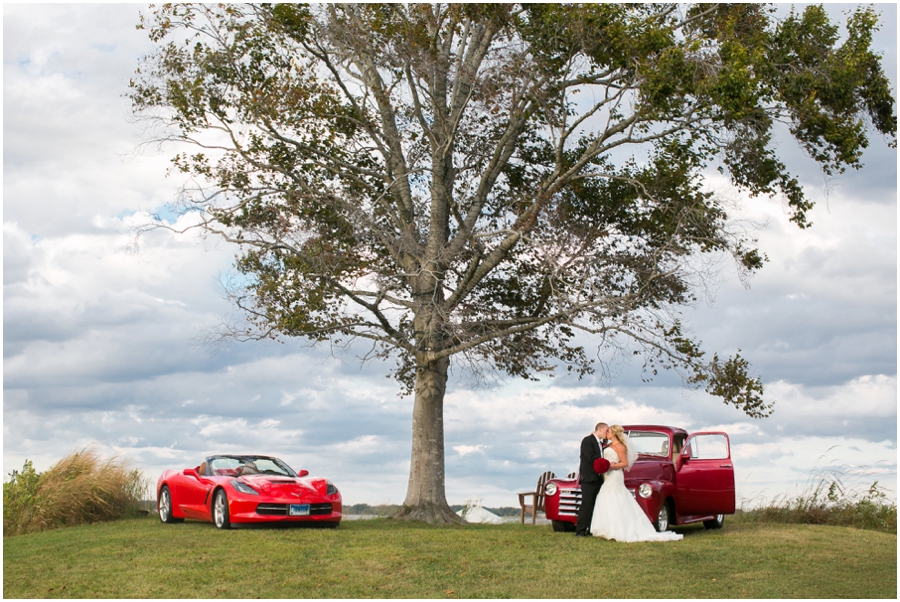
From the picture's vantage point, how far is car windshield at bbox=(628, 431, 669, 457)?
16.2 meters

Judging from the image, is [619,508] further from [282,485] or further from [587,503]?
[282,485]

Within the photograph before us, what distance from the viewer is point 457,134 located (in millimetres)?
22047

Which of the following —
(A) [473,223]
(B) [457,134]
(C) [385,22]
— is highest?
(C) [385,22]

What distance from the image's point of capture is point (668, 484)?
15211mm

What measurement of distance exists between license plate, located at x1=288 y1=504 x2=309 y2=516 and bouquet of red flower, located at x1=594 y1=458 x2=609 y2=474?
5.32 m

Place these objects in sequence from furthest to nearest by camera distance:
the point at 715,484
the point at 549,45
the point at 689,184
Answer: the point at 689,184
the point at 549,45
the point at 715,484

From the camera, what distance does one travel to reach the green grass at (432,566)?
10.4 meters

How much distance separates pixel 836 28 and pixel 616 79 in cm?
512

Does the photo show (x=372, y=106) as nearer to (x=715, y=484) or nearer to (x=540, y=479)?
(x=540, y=479)

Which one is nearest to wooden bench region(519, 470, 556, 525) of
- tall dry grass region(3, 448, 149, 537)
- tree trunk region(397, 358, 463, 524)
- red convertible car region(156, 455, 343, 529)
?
tree trunk region(397, 358, 463, 524)

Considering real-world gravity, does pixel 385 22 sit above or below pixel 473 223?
above

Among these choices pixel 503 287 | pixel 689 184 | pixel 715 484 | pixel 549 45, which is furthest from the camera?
pixel 503 287

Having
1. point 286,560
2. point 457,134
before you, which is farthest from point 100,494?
point 457,134

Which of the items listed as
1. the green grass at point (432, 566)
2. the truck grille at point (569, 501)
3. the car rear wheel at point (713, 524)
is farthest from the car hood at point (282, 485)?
the car rear wheel at point (713, 524)
